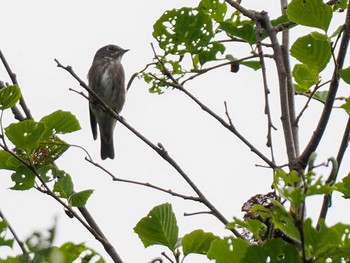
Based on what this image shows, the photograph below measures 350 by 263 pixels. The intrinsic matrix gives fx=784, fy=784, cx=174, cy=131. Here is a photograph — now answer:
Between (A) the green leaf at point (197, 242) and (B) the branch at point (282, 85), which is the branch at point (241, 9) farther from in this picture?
(A) the green leaf at point (197, 242)

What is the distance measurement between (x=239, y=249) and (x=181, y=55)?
167 cm

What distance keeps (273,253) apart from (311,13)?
128cm

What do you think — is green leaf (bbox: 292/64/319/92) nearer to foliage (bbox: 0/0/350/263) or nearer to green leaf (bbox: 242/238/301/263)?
foliage (bbox: 0/0/350/263)

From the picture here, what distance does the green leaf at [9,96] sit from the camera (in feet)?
9.58

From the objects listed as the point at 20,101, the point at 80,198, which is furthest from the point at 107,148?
the point at 80,198

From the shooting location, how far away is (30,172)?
3.05 metres

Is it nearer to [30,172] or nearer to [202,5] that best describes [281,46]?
[202,5]

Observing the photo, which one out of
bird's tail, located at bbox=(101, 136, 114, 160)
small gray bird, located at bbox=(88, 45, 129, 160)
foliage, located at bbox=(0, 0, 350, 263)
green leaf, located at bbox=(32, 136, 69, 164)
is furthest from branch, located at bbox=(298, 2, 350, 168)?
bird's tail, located at bbox=(101, 136, 114, 160)

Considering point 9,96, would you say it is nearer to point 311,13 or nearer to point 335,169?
point 311,13

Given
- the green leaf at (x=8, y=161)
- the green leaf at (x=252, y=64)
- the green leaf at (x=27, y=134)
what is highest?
the green leaf at (x=252, y=64)

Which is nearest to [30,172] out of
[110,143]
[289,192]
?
[289,192]

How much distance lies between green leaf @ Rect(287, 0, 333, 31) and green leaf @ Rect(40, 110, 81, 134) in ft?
3.07

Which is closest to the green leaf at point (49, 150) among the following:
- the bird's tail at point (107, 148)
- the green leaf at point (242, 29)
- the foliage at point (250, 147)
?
the foliage at point (250, 147)

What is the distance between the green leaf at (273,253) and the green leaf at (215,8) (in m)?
1.82
